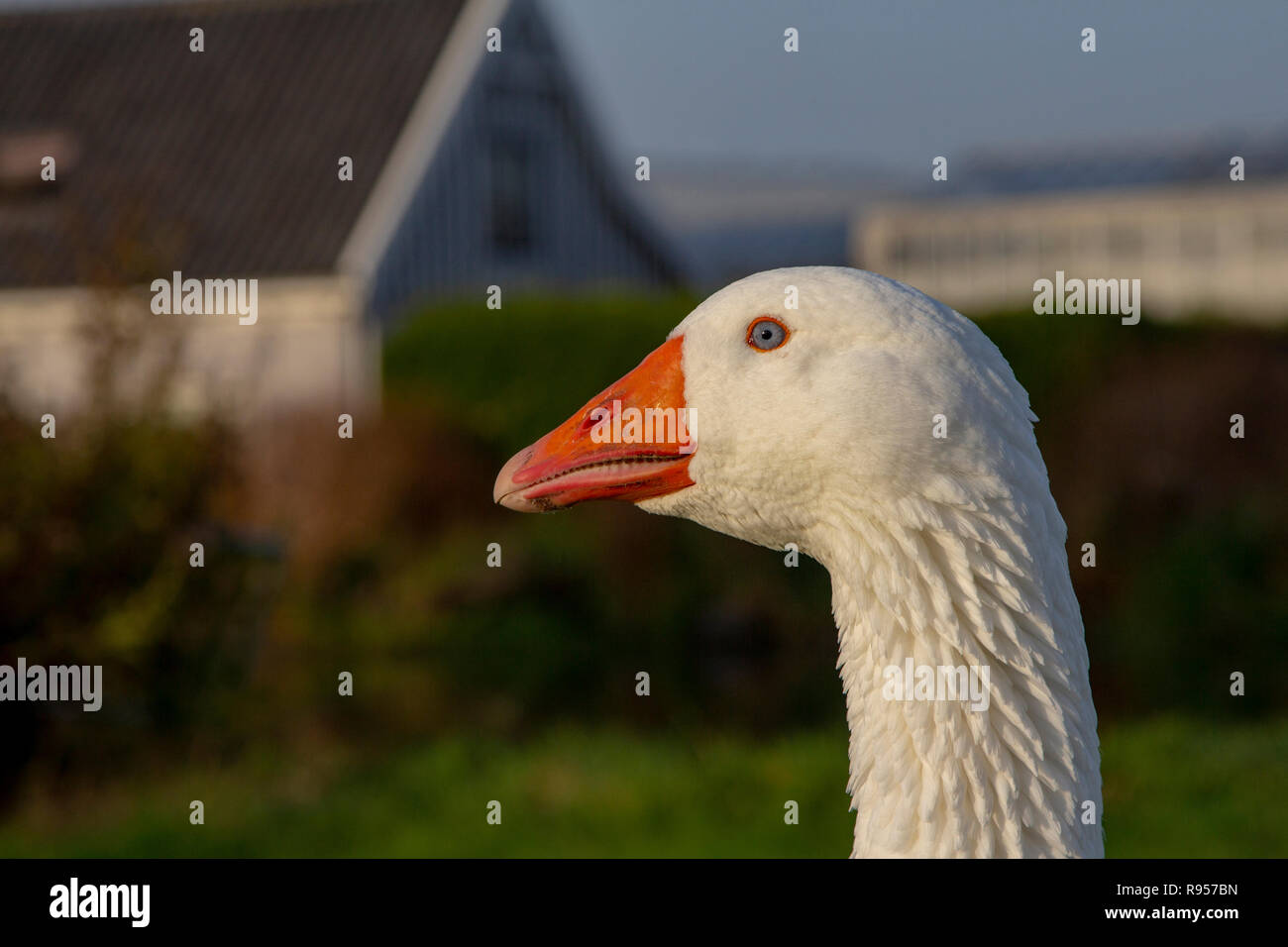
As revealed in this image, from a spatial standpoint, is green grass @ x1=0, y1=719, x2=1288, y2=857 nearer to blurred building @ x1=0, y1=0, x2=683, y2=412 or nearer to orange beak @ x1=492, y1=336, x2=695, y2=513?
orange beak @ x1=492, y1=336, x2=695, y2=513

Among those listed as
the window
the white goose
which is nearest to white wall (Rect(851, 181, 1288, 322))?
the window

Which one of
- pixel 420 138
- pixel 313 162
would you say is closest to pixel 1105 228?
pixel 420 138

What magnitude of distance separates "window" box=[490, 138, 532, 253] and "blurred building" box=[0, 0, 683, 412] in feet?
0.11

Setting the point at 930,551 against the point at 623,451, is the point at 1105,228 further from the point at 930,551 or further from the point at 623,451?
the point at 930,551

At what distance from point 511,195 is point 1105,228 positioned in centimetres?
1524

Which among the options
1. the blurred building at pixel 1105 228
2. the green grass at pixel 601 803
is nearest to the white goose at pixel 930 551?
the green grass at pixel 601 803

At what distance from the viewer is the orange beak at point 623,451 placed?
2.89m

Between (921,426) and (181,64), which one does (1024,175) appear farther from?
(921,426)

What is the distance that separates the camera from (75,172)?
67.1 feet

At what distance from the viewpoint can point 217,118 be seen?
67.9 ft

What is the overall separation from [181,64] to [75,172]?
2.47m

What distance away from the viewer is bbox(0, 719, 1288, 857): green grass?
7.15 meters

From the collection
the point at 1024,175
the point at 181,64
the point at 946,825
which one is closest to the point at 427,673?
the point at 946,825

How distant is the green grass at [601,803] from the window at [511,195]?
42.8ft
